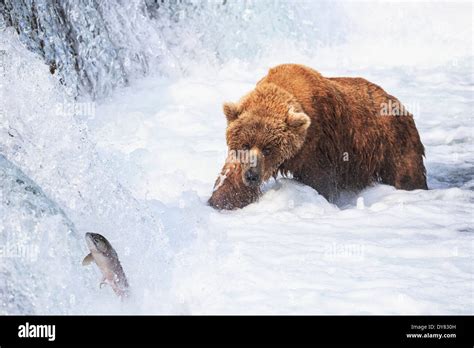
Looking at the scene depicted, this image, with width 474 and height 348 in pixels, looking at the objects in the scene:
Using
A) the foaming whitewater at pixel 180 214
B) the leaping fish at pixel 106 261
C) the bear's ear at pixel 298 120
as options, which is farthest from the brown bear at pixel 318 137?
the leaping fish at pixel 106 261

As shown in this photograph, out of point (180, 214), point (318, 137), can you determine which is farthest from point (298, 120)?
point (180, 214)

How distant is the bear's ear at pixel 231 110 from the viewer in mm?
6781

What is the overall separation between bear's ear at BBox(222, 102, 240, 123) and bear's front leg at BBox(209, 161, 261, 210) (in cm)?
38

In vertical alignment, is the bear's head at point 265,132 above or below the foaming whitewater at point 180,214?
above

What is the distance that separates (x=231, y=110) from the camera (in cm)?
680

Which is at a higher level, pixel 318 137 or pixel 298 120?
pixel 298 120

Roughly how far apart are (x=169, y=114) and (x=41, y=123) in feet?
15.5

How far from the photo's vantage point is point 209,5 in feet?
42.3

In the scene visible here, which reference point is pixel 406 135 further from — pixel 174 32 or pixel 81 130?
pixel 174 32

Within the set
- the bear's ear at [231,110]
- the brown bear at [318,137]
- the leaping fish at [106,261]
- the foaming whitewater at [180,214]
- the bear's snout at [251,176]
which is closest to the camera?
the leaping fish at [106,261]

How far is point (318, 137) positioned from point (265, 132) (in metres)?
0.51

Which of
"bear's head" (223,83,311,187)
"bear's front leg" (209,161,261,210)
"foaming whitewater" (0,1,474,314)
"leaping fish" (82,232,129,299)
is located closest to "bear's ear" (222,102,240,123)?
"bear's head" (223,83,311,187)

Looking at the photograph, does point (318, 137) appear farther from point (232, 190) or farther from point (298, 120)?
point (232, 190)

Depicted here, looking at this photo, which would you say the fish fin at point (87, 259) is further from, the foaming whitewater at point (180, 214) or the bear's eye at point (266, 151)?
the bear's eye at point (266, 151)
